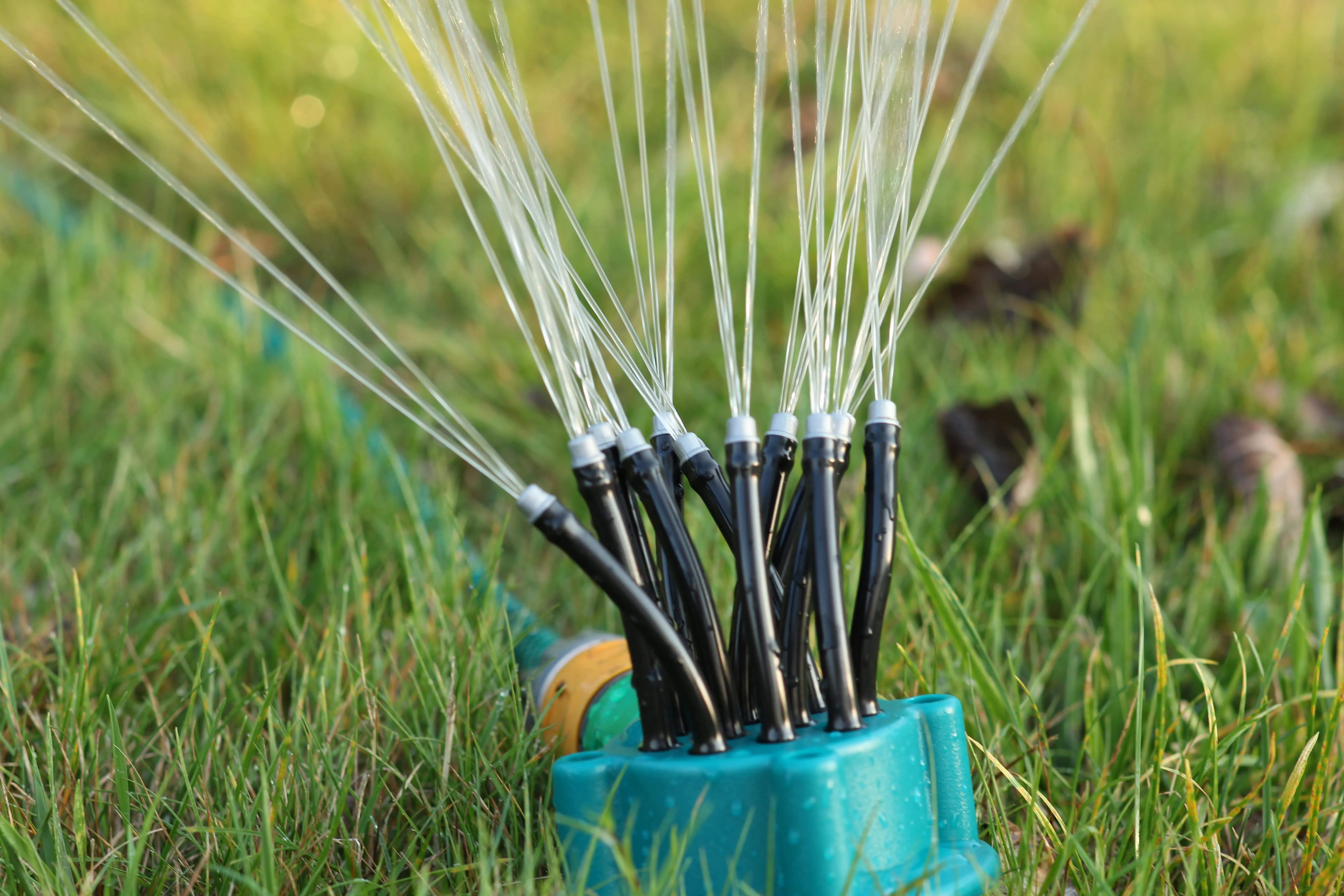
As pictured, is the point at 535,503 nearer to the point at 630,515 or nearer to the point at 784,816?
the point at 630,515

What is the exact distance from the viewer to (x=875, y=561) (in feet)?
2.32

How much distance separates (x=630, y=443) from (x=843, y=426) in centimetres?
14

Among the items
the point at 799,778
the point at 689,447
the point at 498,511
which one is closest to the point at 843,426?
the point at 689,447

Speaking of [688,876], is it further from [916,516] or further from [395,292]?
[395,292]

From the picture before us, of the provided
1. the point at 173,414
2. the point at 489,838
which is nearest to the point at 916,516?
the point at 489,838

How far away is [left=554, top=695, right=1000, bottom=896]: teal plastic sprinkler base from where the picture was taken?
0.63m

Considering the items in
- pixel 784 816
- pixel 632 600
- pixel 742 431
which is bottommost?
pixel 784 816

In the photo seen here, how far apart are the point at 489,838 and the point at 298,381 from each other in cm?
97

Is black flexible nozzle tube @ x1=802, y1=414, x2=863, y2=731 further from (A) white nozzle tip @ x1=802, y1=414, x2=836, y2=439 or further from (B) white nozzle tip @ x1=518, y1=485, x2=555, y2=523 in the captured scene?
(B) white nozzle tip @ x1=518, y1=485, x2=555, y2=523

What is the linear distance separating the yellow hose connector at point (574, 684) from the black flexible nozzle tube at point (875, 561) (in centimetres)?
22

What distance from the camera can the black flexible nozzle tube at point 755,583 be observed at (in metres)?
0.67

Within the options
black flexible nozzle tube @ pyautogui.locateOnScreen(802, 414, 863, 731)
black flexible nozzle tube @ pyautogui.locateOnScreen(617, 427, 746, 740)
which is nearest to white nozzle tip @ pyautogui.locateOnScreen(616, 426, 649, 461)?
black flexible nozzle tube @ pyautogui.locateOnScreen(617, 427, 746, 740)

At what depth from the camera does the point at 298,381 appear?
5.29 feet

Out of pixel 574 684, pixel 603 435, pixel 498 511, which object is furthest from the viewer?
pixel 498 511
